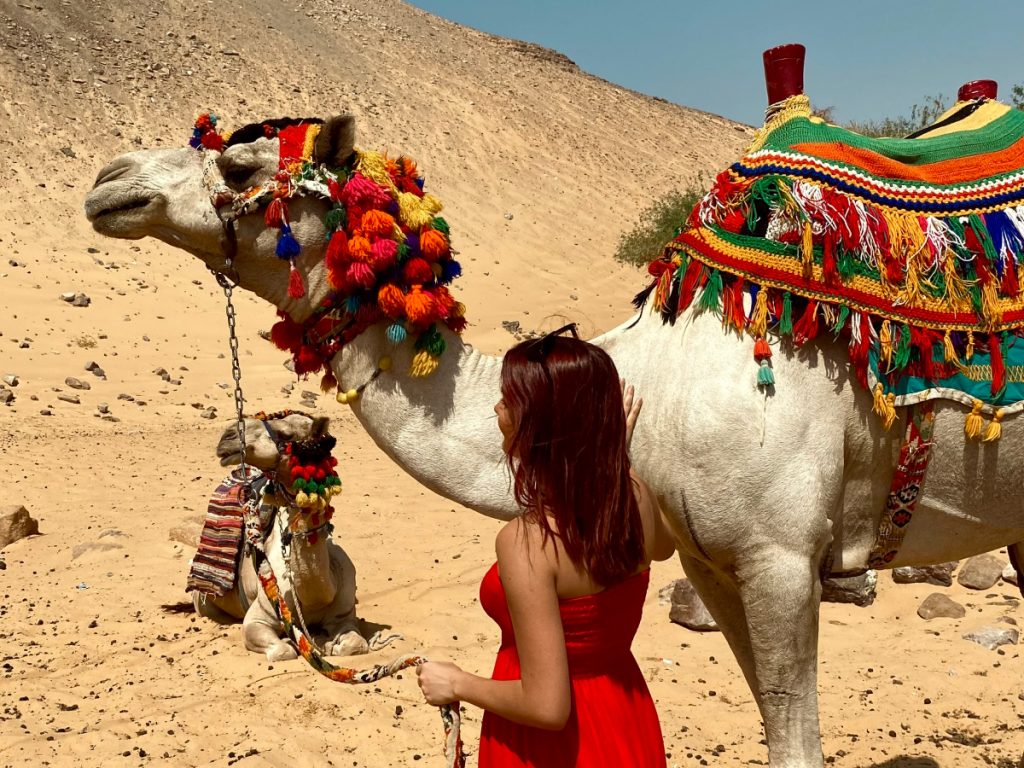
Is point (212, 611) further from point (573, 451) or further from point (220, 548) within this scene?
point (573, 451)

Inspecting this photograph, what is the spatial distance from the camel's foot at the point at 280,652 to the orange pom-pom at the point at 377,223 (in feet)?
10.7

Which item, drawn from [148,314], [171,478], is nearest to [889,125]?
[148,314]

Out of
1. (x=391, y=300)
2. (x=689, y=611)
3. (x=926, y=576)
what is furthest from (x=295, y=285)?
(x=926, y=576)

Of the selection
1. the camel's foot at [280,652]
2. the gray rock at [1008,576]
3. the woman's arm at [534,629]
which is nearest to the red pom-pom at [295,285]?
the woman's arm at [534,629]

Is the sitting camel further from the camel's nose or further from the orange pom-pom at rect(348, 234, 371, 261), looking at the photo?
the orange pom-pom at rect(348, 234, 371, 261)

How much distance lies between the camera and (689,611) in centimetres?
648

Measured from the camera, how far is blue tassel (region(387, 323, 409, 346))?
11.1ft

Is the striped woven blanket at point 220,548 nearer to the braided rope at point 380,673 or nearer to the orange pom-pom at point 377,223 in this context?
the braided rope at point 380,673

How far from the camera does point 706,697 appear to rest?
5.55 m

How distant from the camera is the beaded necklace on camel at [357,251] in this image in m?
3.38

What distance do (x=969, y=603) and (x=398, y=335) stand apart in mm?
4694

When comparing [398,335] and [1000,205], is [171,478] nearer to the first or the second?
[398,335]

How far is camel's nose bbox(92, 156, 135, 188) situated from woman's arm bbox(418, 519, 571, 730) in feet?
6.83

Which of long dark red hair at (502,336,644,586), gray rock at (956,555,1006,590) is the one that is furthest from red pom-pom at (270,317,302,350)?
gray rock at (956,555,1006,590)
